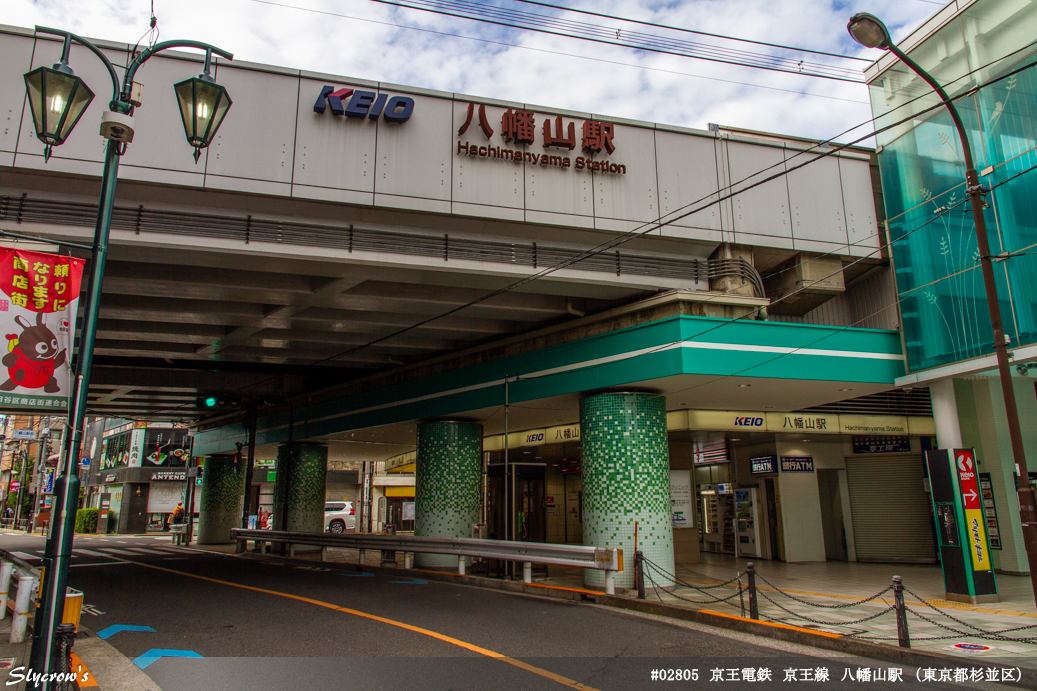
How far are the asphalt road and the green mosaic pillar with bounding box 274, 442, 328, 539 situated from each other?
37.8ft

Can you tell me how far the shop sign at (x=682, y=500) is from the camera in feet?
67.2

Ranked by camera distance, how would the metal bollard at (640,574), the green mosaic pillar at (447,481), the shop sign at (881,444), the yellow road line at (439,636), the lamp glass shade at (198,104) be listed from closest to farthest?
1. the lamp glass shade at (198,104)
2. the yellow road line at (439,636)
3. the metal bollard at (640,574)
4. the green mosaic pillar at (447,481)
5. the shop sign at (881,444)

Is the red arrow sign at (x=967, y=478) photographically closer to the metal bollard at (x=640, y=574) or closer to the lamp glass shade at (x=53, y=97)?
the metal bollard at (x=640, y=574)

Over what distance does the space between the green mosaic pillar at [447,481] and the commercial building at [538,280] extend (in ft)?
0.20

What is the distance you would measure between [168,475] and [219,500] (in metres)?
19.1

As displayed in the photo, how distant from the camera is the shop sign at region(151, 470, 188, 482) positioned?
4891cm

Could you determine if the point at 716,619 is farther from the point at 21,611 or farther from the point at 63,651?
the point at 21,611

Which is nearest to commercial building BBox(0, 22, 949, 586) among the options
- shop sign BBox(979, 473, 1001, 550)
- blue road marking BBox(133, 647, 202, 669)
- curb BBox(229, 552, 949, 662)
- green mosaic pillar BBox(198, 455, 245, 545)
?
curb BBox(229, 552, 949, 662)

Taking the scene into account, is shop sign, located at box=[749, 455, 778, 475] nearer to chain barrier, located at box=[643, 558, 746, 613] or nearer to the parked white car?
chain barrier, located at box=[643, 558, 746, 613]

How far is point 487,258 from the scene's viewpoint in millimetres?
13734

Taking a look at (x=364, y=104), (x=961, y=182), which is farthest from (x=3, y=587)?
(x=961, y=182)

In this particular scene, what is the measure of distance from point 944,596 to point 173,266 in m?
16.0

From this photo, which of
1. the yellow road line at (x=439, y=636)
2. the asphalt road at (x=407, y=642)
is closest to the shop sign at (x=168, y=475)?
the yellow road line at (x=439, y=636)

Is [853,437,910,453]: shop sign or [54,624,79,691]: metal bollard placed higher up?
[853,437,910,453]: shop sign
